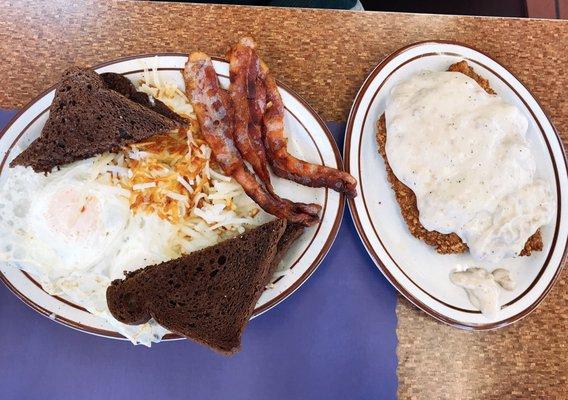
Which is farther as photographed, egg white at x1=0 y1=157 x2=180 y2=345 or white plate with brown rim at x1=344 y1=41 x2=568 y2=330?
white plate with brown rim at x1=344 y1=41 x2=568 y2=330

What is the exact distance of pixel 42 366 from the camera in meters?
1.93

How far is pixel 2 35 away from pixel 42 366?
1.38 metres

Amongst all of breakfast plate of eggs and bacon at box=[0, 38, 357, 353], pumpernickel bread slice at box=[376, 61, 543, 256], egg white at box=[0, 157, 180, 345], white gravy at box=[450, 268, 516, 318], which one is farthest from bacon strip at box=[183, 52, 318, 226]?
white gravy at box=[450, 268, 516, 318]

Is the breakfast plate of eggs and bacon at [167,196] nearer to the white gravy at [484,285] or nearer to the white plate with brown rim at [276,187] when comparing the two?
the white plate with brown rim at [276,187]

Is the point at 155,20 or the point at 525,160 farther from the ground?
the point at 155,20

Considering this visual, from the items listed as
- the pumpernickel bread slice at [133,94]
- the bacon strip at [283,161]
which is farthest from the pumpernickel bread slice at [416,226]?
the pumpernickel bread slice at [133,94]

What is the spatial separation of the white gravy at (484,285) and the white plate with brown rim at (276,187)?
0.55m

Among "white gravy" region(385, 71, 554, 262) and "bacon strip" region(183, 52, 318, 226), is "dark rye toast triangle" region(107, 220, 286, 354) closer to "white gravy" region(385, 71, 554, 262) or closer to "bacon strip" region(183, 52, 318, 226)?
"bacon strip" region(183, 52, 318, 226)

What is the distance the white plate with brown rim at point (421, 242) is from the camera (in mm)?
1984

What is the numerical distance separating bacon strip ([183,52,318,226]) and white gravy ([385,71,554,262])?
526 mm

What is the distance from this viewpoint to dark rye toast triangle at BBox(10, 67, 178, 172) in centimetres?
182

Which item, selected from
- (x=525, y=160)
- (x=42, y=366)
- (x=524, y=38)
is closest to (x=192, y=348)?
(x=42, y=366)

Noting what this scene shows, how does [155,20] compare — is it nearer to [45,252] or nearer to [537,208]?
[45,252]

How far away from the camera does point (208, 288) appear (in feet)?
5.92
